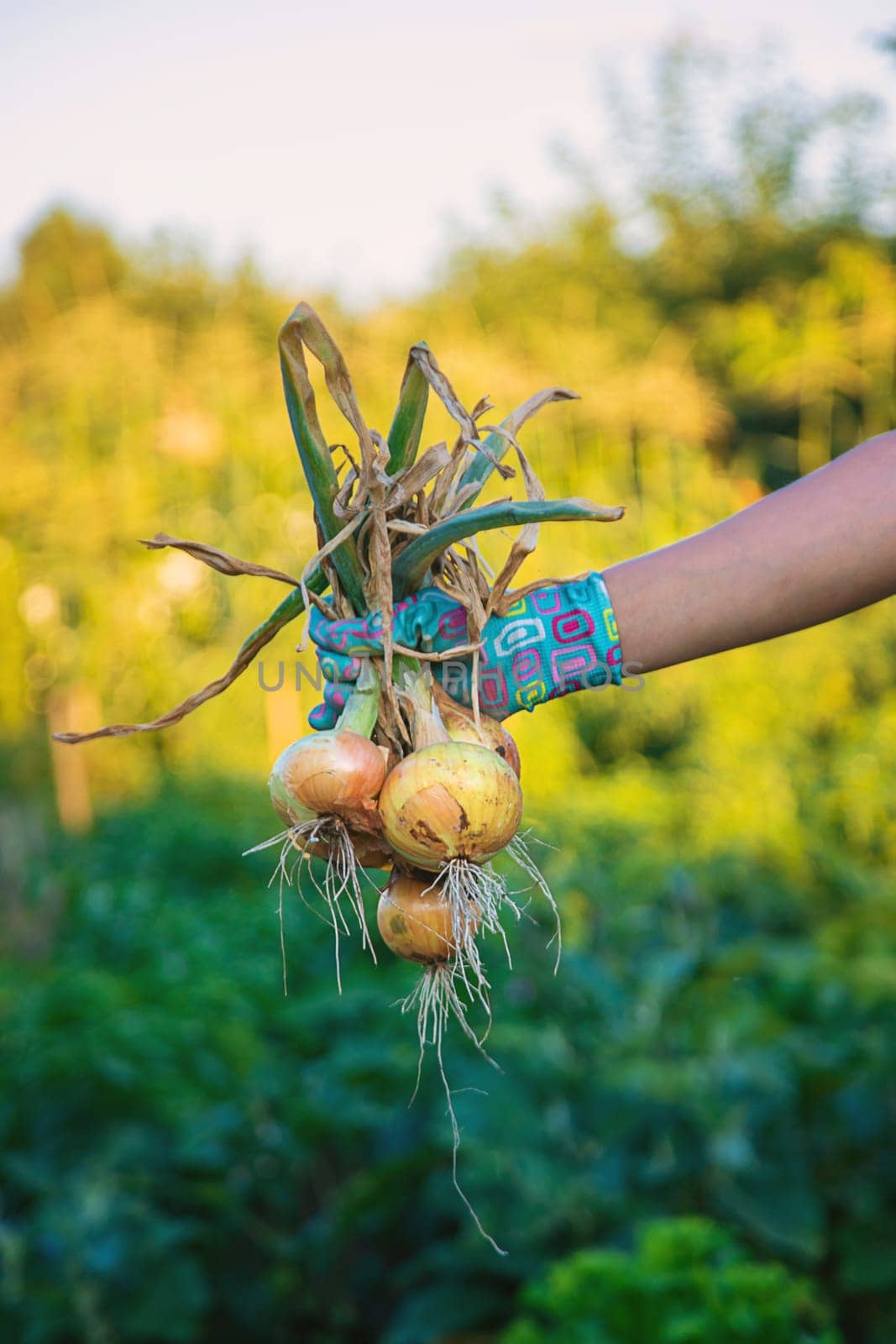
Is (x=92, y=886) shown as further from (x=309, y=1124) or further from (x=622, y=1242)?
(x=622, y=1242)

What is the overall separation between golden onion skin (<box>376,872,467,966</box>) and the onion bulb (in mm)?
124

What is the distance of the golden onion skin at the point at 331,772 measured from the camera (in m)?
0.87

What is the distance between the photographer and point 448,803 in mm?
852

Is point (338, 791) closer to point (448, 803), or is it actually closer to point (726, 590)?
point (448, 803)

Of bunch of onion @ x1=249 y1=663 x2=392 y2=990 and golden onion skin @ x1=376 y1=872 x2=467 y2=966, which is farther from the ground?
bunch of onion @ x1=249 y1=663 x2=392 y2=990

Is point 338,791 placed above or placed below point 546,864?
above

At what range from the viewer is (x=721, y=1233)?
1.86 meters

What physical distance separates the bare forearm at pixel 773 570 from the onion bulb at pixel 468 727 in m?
0.14

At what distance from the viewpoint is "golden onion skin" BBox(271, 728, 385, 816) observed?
0.87 meters

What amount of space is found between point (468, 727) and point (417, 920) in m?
0.16

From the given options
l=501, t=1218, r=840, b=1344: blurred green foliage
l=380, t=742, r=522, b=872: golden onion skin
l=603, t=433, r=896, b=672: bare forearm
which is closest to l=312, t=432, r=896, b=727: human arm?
l=603, t=433, r=896, b=672: bare forearm

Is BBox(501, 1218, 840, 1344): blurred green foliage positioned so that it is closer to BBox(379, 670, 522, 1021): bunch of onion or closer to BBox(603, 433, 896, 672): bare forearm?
BBox(379, 670, 522, 1021): bunch of onion

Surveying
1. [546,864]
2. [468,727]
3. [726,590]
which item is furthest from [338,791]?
[546,864]

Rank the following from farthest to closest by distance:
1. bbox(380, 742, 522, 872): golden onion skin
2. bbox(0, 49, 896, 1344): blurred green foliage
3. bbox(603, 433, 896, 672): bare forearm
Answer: bbox(0, 49, 896, 1344): blurred green foliage
bbox(603, 433, 896, 672): bare forearm
bbox(380, 742, 522, 872): golden onion skin
